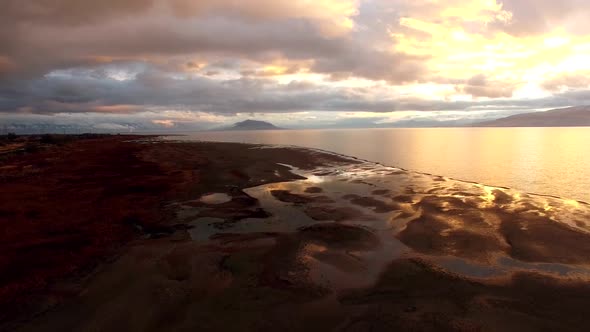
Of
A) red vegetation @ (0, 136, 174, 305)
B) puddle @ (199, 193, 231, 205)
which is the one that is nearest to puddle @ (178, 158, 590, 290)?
puddle @ (199, 193, 231, 205)

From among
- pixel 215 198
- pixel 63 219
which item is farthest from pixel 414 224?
pixel 63 219

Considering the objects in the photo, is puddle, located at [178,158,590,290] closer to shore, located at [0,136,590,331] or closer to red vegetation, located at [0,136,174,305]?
shore, located at [0,136,590,331]

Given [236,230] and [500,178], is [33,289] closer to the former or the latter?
[236,230]

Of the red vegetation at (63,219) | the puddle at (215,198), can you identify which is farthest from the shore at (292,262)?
the puddle at (215,198)

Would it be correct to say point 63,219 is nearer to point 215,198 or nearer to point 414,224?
point 215,198

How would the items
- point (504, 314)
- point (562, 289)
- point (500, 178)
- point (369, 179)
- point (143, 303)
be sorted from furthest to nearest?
point (500, 178), point (369, 179), point (562, 289), point (143, 303), point (504, 314)

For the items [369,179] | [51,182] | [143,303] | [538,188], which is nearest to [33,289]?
[143,303]

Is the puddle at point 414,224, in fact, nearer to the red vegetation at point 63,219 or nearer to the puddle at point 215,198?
the puddle at point 215,198

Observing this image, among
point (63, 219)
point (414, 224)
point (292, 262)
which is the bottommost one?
point (414, 224)
